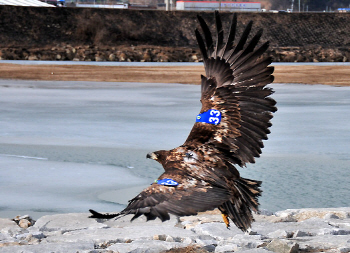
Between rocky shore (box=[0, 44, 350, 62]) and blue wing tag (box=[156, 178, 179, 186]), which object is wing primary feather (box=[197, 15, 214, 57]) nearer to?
blue wing tag (box=[156, 178, 179, 186])

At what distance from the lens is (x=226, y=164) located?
13.8 ft

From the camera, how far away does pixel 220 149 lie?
13.9 ft

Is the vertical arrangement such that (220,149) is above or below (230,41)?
below

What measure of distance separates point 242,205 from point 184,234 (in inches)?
45.6

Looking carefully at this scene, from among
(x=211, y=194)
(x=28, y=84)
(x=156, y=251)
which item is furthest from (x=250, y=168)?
(x=28, y=84)

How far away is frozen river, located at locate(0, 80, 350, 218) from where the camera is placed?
21.9 ft

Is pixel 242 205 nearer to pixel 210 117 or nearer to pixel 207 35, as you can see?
pixel 210 117

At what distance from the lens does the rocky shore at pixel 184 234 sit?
4.84 meters

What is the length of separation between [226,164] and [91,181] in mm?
3462

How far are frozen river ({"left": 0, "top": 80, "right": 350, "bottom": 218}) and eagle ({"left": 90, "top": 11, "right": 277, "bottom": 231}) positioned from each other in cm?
188

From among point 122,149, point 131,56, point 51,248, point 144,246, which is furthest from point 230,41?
point 131,56

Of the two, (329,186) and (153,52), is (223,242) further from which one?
(153,52)

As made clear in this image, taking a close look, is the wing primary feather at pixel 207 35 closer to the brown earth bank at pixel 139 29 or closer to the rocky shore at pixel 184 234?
the rocky shore at pixel 184 234

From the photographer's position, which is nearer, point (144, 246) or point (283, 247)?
point (283, 247)
